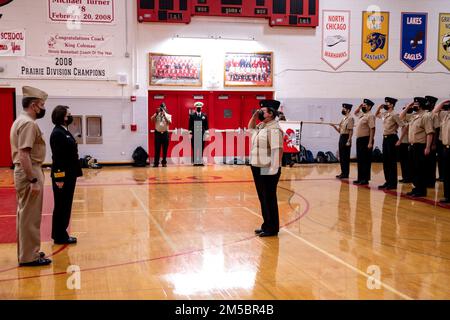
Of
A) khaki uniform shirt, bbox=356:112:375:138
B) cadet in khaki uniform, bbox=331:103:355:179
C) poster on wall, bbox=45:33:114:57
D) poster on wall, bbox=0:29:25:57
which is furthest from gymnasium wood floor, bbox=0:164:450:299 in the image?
poster on wall, bbox=45:33:114:57

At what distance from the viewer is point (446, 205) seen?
952cm

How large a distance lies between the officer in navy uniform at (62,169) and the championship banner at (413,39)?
53.3ft

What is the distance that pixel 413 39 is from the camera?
64.4 ft

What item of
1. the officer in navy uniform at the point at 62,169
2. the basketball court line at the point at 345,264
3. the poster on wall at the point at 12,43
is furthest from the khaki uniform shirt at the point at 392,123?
the poster on wall at the point at 12,43

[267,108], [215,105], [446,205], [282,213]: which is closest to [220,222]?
[282,213]

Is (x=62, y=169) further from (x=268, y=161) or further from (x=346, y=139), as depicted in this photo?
(x=346, y=139)

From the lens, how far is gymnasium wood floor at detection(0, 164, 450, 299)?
483 cm

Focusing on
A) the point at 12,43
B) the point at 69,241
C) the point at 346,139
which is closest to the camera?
the point at 69,241

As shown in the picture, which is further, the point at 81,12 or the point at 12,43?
the point at 81,12

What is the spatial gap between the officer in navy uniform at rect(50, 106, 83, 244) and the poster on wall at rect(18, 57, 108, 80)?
11487 mm

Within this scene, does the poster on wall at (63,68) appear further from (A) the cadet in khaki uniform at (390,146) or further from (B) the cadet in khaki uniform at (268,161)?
(B) the cadet in khaki uniform at (268,161)

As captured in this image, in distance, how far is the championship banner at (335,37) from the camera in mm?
19109

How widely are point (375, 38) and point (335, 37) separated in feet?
5.24

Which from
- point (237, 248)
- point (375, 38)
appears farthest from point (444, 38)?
point (237, 248)
